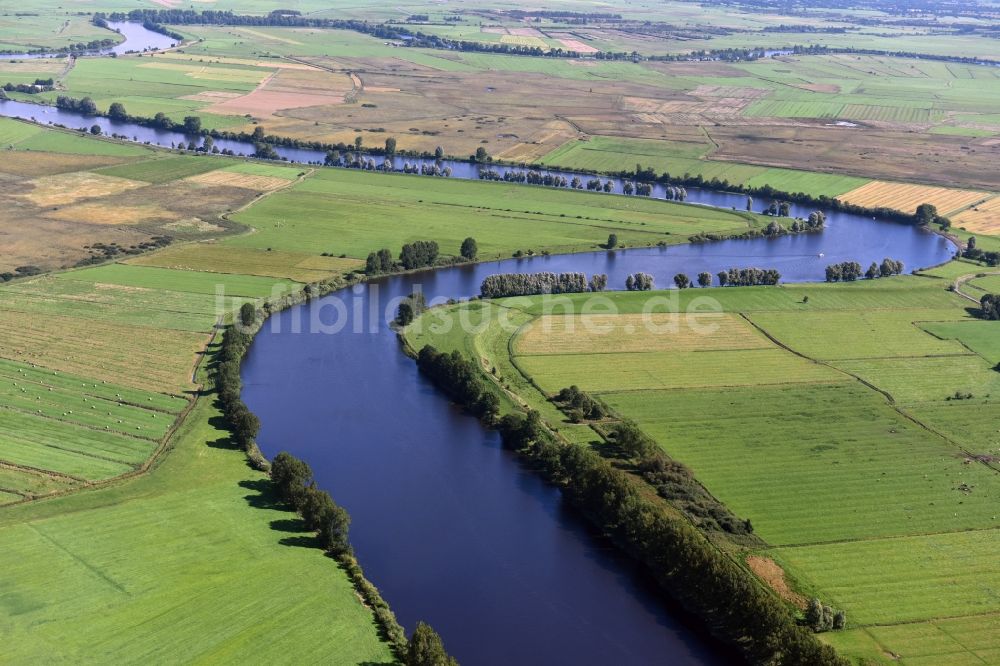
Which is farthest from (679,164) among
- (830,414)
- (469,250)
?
(830,414)

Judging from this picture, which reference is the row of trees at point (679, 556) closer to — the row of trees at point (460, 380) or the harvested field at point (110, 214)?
the row of trees at point (460, 380)

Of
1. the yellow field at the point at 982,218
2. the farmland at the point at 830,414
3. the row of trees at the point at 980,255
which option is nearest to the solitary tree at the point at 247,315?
the farmland at the point at 830,414

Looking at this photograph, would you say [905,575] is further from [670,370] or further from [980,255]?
[980,255]

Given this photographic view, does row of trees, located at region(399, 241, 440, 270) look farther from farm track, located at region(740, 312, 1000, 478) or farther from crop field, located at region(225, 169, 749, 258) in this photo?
farm track, located at region(740, 312, 1000, 478)

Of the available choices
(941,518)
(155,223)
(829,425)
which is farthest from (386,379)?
(155,223)

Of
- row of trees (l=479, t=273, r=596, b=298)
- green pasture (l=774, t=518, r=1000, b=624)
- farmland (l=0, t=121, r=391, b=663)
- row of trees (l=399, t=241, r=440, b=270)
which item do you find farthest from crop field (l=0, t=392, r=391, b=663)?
row of trees (l=399, t=241, r=440, b=270)
